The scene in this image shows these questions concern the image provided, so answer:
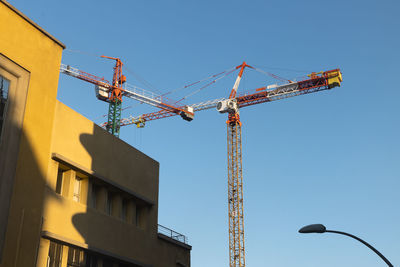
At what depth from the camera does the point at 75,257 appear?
80.1 feet

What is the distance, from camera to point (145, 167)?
103 ft

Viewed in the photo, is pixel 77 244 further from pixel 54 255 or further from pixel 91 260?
pixel 91 260

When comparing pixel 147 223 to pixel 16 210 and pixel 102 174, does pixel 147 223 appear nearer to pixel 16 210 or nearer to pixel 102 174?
pixel 102 174

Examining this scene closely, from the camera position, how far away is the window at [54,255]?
22.9 m

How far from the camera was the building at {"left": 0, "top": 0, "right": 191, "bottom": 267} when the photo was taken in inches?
842

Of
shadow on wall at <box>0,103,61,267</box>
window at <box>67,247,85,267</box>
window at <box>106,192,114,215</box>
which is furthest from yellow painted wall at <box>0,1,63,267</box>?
window at <box>106,192,114,215</box>

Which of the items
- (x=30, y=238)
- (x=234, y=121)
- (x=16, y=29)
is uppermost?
(x=234, y=121)

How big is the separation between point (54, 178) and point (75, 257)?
154 inches

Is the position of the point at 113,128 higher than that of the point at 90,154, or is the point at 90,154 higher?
the point at 113,128

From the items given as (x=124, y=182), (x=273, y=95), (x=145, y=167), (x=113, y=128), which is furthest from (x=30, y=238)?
(x=273, y=95)

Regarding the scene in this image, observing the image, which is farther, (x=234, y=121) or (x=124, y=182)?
(x=234, y=121)

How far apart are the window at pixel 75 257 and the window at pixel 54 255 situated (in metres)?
0.61

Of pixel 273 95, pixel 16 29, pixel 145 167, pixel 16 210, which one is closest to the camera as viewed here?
pixel 16 210

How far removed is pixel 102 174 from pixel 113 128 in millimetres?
53424
